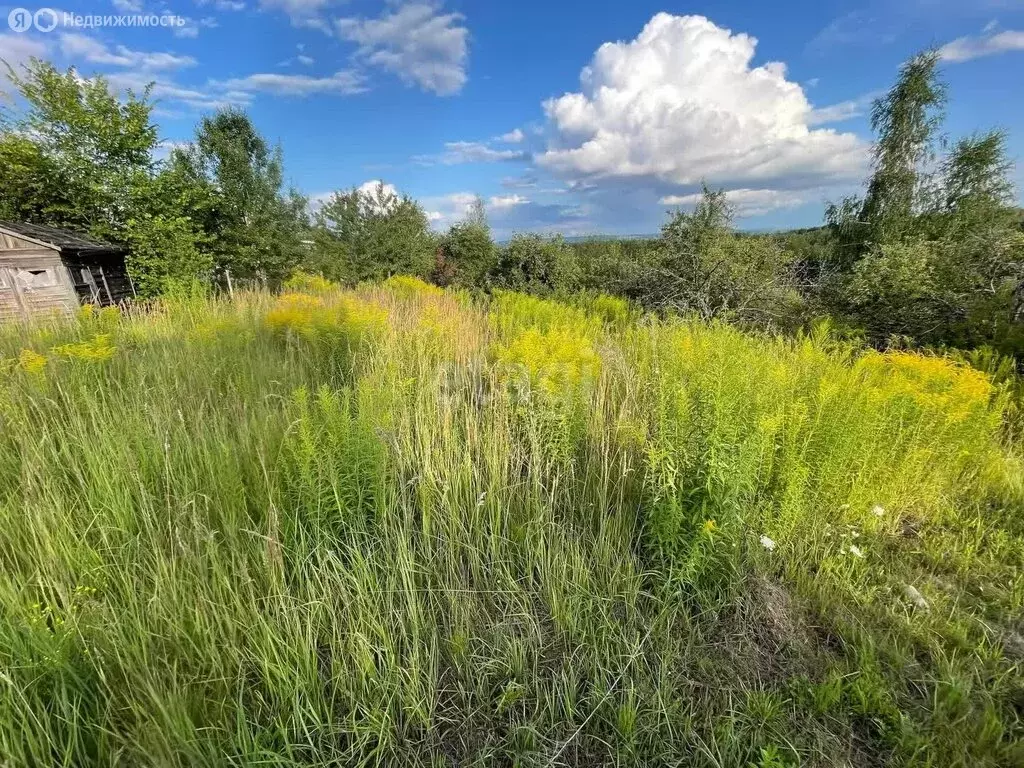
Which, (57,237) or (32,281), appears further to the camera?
(57,237)

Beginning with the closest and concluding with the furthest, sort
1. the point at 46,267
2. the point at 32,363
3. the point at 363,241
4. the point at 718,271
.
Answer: the point at 32,363, the point at 718,271, the point at 46,267, the point at 363,241

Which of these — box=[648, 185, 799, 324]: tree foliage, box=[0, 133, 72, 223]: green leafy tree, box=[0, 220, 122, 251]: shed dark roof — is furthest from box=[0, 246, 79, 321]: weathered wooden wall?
box=[648, 185, 799, 324]: tree foliage

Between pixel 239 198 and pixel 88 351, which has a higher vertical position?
pixel 239 198

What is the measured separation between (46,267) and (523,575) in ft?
52.9

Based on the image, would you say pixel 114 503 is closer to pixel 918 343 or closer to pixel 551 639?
pixel 551 639

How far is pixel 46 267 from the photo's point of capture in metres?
11.0

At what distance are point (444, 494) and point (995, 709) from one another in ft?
6.63

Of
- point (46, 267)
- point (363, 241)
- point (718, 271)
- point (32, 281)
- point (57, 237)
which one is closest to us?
point (718, 271)

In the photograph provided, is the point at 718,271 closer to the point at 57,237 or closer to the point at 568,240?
the point at 568,240

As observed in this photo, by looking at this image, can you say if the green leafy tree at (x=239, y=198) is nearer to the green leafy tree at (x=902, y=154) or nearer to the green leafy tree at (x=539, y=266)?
the green leafy tree at (x=539, y=266)

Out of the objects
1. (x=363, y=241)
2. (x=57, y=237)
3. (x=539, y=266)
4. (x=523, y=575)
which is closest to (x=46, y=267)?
(x=57, y=237)

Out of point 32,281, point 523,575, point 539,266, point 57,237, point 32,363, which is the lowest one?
point 523,575

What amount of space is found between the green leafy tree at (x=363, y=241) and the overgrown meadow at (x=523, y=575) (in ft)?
44.3

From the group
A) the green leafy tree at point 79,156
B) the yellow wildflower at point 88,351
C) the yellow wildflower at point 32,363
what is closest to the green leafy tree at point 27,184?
the green leafy tree at point 79,156
